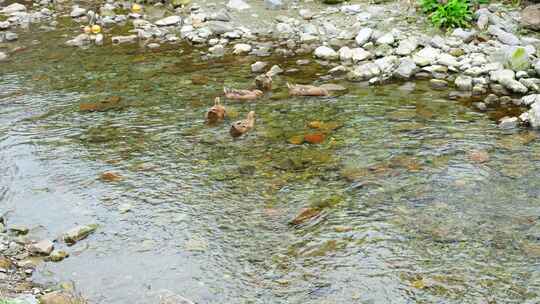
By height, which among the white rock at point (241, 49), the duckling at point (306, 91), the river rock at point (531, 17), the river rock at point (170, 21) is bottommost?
the river rock at point (170, 21)

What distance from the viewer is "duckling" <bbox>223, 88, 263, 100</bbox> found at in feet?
33.4

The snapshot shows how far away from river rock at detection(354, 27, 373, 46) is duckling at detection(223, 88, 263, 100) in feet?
9.53

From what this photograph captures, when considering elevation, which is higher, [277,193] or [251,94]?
[277,193]

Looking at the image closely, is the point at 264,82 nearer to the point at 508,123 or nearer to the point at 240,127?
the point at 240,127

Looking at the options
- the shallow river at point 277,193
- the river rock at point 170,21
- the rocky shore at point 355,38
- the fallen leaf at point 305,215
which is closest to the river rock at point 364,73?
the rocky shore at point 355,38

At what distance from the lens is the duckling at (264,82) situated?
411 inches

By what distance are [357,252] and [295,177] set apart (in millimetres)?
1774

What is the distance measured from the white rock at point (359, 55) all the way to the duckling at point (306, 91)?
1.65m

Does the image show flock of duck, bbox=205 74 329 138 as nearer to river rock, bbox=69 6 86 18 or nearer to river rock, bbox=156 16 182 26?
river rock, bbox=156 16 182 26

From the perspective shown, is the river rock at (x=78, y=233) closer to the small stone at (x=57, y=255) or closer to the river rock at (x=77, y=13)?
the small stone at (x=57, y=255)

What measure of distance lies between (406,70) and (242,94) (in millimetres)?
2798

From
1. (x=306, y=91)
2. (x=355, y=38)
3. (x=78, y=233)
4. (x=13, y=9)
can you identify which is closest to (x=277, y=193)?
(x=78, y=233)

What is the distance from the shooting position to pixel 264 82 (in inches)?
411

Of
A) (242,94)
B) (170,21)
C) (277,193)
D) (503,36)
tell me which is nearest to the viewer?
(277,193)
